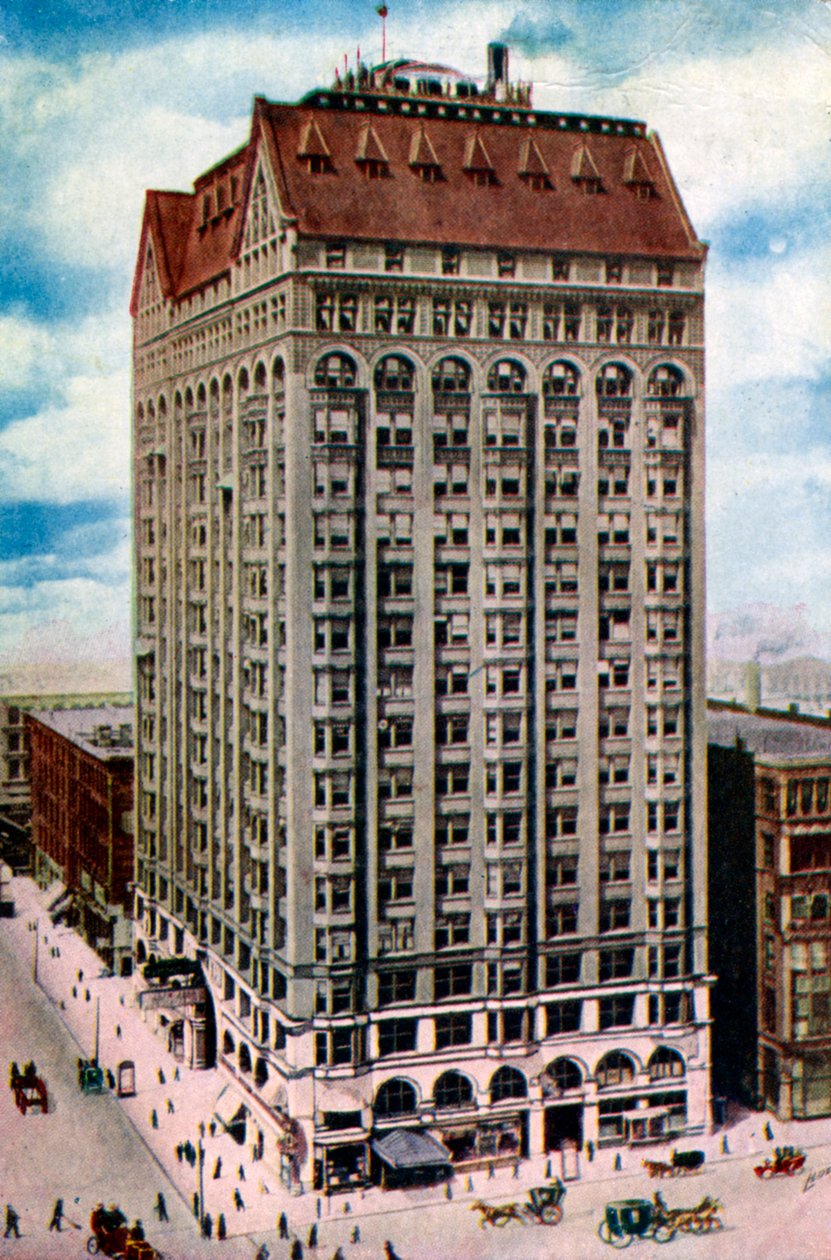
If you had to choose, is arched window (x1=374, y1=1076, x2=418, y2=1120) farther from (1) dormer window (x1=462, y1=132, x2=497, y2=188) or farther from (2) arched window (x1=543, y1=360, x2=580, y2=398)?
(1) dormer window (x1=462, y1=132, x2=497, y2=188)

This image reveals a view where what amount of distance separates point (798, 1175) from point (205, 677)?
164 feet

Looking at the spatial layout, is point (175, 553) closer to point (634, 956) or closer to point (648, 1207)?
point (634, 956)

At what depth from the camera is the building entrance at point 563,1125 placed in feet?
319

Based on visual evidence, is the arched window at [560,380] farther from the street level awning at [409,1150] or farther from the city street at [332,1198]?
the city street at [332,1198]

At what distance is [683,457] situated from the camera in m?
97.8

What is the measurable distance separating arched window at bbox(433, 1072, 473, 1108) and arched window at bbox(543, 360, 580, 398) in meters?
41.1

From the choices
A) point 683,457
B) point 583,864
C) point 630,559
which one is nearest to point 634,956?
point 583,864

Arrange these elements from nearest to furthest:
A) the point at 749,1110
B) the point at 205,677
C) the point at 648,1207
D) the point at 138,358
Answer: the point at 648,1207 < the point at 749,1110 < the point at 205,677 < the point at 138,358

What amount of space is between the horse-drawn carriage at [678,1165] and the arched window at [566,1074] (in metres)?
6.49

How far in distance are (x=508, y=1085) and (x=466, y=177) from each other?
5440 cm

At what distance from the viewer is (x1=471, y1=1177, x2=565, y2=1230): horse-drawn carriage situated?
86625 millimetres

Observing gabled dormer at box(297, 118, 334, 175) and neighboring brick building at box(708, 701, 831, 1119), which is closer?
gabled dormer at box(297, 118, 334, 175)

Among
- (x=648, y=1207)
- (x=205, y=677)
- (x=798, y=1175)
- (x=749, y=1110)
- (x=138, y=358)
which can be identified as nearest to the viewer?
(x=648, y=1207)

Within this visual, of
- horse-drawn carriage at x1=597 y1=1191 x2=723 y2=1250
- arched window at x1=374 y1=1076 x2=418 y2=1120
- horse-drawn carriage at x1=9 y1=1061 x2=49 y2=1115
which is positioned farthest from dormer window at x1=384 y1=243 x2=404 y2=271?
horse-drawn carriage at x1=597 y1=1191 x2=723 y2=1250
